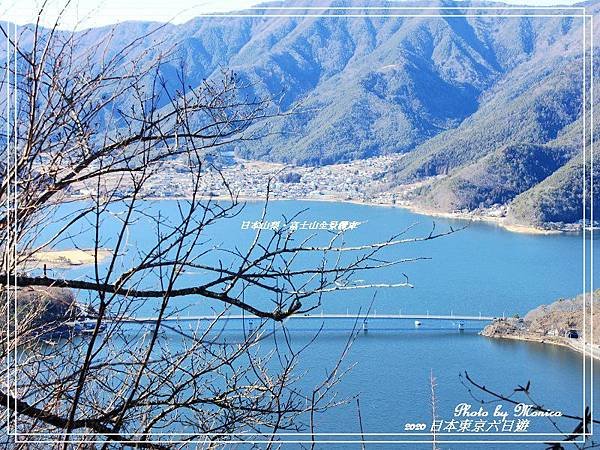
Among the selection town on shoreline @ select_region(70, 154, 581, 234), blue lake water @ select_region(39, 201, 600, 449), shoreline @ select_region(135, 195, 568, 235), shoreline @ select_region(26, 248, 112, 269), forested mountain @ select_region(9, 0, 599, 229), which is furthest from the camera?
forested mountain @ select_region(9, 0, 599, 229)

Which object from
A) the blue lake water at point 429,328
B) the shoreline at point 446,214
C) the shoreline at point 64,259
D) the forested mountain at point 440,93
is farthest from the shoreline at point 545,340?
the shoreline at point 64,259

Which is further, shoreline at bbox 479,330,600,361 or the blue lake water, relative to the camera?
shoreline at bbox 479,330,600,361

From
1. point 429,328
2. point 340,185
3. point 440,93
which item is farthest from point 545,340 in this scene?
point 440,93

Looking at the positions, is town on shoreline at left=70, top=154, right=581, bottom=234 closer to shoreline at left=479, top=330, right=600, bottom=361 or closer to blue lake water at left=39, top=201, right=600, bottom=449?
blue lake water at left=39, top=201, right=600, bottom=449

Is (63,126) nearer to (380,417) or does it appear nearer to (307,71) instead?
(380,417)

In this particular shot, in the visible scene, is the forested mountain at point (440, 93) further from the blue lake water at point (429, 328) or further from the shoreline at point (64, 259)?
the shoreline at point (64, 259)

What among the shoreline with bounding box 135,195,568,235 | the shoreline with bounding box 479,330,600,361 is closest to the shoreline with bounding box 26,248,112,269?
the shoreline with bounding box 135,195,568,235

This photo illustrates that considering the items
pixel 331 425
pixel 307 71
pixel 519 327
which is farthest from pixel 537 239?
pixel 331 425
